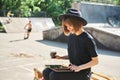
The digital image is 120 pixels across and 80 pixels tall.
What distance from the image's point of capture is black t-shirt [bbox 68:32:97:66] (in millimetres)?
3525

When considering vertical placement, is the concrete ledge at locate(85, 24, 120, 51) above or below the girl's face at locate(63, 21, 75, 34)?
below

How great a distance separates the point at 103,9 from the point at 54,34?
12.6 meters

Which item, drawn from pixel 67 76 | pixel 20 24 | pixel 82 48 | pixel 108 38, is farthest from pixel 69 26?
pixel 20 24

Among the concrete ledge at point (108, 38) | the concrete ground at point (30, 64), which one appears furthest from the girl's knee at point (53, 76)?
the concrete ledge at point (108, 38)

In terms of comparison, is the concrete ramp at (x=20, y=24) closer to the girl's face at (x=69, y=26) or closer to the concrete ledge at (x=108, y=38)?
the concrete ledge at (x=108, y=38)

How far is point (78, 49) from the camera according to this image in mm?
3666

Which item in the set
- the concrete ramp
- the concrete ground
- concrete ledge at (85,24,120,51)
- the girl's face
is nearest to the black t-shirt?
the girl's face

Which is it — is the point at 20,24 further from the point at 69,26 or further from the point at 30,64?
the point at 69,26

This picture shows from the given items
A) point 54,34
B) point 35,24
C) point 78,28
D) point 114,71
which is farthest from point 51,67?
point 35,24

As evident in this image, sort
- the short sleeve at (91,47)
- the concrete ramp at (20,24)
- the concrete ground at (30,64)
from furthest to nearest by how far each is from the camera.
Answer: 1. the concrete ramp at (20,24)
2. the concrete ground at (30,64)
3. the short sleeve at (91,47)

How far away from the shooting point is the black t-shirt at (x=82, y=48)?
353 centimetres

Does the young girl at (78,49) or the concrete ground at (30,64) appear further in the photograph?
the concrete ground at (30,64)

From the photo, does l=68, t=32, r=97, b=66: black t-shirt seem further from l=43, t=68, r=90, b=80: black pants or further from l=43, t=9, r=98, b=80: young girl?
l=43, t=68, r=90, b=80: black pants

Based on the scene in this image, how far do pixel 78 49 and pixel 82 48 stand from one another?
8 cm
